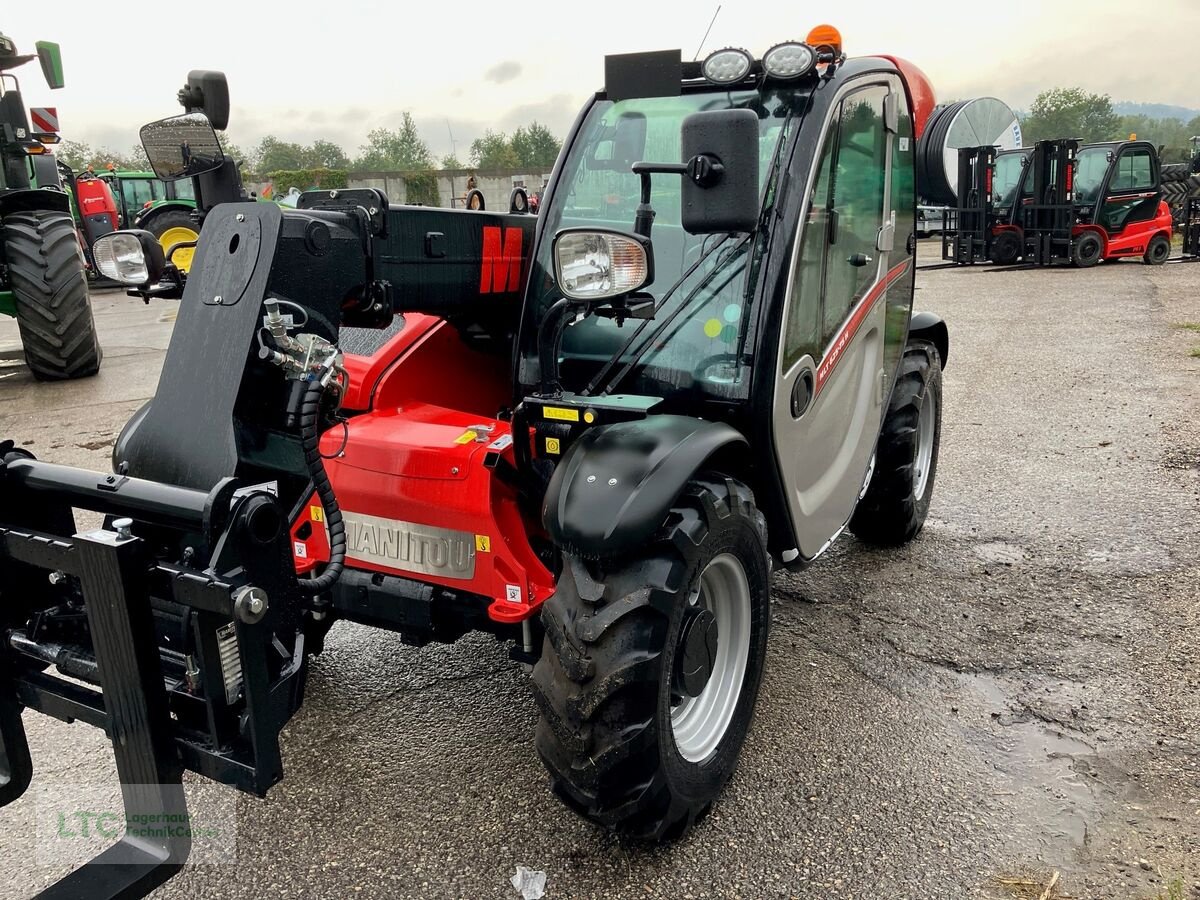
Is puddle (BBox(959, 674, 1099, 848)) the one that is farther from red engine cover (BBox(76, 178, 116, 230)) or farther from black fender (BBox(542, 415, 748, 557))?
red engine cover (BBox(76, 178, 116, 230))

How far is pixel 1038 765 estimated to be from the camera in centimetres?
286

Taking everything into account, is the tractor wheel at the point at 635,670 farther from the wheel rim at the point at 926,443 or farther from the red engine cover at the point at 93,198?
the red engine cover at the point at 93,198

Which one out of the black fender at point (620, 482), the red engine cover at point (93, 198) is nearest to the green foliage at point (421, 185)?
the red engine cover at point (93, 198)

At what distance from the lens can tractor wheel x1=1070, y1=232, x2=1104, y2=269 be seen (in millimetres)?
17281

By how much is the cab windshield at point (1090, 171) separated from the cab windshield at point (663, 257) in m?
16.3

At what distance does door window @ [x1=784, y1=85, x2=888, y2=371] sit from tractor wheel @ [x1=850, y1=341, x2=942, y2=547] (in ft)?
3.01

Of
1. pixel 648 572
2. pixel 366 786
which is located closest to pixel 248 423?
pixel 648 572

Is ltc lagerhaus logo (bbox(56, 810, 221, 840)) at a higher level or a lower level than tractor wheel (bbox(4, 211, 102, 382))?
lower

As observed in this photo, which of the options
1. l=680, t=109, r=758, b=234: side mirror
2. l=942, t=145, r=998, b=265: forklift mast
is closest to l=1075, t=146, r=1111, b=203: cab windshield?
l=942, t=145, r=998, b=265: forklift mast

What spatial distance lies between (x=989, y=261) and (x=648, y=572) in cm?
1924

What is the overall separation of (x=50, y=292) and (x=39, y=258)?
31 centimetres

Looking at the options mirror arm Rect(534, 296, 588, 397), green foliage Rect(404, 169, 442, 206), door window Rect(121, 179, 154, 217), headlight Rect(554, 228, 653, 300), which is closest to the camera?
headlight Rect(554, 228, 653, 300)

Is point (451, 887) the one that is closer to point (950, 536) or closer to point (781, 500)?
point (781, 500)

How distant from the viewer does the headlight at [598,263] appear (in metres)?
2.34
